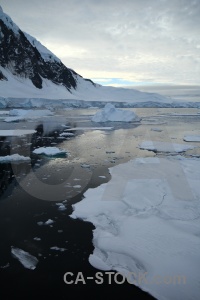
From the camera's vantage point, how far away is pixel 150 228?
15.6 ft

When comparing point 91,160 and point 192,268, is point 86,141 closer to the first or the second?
point 91,160

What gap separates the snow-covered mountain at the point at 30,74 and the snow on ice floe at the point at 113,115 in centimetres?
2758

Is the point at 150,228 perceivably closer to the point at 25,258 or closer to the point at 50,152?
the point at 25,258

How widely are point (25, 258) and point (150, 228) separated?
7.17 feet

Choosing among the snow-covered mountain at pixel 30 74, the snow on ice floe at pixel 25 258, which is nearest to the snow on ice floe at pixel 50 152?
the snow on ice floe at pixel 25 258

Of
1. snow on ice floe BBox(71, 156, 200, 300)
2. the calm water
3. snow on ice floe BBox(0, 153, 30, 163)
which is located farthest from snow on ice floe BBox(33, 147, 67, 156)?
snow on ice floe BBox(71, 156, 200, 300)

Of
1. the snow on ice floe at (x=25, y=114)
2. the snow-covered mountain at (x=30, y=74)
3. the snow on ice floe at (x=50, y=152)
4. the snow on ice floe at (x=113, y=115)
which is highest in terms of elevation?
the snow-covered mountain at (x=30, y=74)

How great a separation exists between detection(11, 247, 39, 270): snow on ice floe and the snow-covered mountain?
154 ft

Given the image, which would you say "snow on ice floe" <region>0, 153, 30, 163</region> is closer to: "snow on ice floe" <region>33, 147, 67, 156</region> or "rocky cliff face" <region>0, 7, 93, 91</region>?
"snow on ice floe" <region>33, 147, 67, 156</region>

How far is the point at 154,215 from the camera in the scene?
5.24 m

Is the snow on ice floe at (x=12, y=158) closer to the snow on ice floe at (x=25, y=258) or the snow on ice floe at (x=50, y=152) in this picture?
the snow on ice floe at (x=50, y=152)

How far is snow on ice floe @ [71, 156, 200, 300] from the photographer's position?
12.0ft

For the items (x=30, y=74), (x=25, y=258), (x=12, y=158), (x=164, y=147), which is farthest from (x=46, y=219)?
(x=30, y=74)

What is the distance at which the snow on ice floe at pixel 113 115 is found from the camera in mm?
25484
